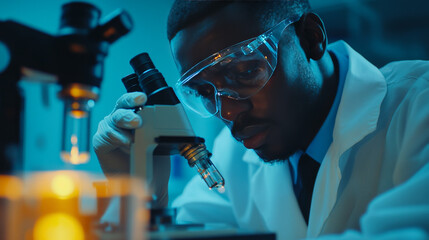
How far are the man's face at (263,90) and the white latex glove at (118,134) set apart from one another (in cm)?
31

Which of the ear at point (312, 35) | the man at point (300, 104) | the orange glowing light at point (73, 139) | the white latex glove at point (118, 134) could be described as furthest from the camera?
the ear at point (312, 35)

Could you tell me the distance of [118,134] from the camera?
947 millimetres

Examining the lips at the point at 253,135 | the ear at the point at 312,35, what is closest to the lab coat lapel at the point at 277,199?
the lips at the point at 253,135

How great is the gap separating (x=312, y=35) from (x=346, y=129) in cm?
37

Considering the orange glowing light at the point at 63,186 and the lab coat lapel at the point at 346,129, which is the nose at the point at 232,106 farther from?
the orange glowing light at the point at 63,186

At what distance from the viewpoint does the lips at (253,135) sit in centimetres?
119

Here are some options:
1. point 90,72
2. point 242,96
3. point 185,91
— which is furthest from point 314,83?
Result: point 90,72

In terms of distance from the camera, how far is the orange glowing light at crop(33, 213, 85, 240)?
65cm

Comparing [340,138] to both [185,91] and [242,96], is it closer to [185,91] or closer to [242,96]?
[242,96]

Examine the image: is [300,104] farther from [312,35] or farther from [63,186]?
[63,186]

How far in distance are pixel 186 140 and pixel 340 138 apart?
1.90 feet

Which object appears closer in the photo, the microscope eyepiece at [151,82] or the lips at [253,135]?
the microscope eyepiece at [151,82]

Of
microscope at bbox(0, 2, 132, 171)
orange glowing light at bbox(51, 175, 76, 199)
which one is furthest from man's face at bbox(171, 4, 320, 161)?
orange glowing light at bbox(51, 175, 76, 199)

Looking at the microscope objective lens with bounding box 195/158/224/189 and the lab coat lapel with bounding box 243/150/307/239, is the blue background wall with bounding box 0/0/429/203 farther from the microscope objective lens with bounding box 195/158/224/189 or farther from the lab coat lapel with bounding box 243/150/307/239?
the lab coat lapel with bounding box 243/150/307/239
